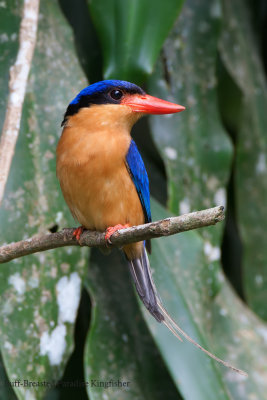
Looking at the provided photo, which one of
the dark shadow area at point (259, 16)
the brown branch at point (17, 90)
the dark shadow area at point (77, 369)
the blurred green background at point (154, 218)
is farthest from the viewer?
the dark shadow area at point (259, 16)

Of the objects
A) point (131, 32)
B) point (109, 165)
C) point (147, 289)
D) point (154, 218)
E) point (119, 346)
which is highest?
point (131, 32)

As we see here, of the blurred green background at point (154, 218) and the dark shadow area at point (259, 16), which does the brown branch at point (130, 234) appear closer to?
the blurred green background at point (154, 218)

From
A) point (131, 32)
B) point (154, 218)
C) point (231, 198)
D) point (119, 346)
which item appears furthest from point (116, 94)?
point (231, 198)

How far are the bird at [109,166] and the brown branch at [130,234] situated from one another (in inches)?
5.9

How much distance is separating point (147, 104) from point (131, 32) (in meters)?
0.32

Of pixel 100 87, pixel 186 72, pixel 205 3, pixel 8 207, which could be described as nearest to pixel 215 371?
pixel 8 207

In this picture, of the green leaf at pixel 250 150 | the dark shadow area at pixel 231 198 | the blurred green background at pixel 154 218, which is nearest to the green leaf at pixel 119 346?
the blurred green background at pixel 154 218

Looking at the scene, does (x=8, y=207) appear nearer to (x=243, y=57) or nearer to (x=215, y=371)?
(x=215, y=371)

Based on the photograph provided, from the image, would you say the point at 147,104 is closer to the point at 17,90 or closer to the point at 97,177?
the point at 97,177

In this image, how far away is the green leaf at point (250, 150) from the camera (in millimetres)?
3111

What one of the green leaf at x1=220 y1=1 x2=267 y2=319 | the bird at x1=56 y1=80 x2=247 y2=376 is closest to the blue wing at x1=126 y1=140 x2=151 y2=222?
the bird at x1=56 y1=80 x2=247 y2=376

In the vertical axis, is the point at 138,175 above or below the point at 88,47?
below

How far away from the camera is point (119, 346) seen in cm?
251

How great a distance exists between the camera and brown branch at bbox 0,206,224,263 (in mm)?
1410
